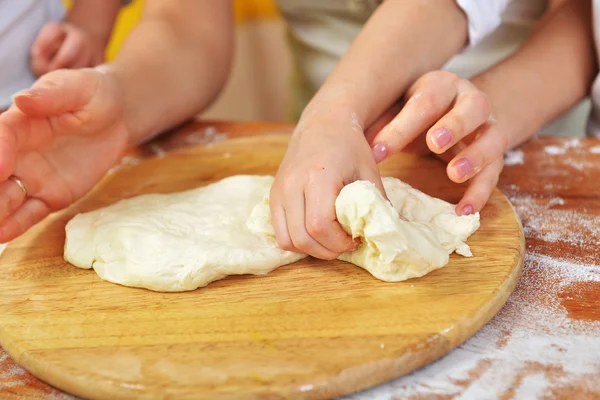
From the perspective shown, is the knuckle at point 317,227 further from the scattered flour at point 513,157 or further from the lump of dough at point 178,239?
the scattered flour at point 513,157

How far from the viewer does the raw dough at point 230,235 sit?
0.97 metres

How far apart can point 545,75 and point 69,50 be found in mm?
1332

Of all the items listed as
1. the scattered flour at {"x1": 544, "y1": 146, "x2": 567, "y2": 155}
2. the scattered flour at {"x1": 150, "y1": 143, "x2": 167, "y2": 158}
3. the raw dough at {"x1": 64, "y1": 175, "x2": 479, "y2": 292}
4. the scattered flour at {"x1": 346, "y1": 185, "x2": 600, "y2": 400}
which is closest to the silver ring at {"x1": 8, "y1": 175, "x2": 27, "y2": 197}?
the raw dough at {"x1": 64, "y1": 175, "x2": 479, "y2": 292}

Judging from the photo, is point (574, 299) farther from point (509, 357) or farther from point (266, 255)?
point (266, 255)

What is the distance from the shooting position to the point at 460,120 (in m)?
1.14

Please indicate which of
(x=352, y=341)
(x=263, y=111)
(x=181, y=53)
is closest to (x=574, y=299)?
(x=352, y=341)

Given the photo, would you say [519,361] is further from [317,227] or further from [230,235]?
[230,235]

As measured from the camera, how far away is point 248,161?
4.93 ft

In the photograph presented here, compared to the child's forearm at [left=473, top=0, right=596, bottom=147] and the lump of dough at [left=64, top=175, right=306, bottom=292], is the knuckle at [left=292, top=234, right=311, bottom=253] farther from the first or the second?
the child's forearm at [left=473, top=0, right=596, bottom=147]

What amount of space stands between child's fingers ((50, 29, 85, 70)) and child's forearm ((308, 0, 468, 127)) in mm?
916

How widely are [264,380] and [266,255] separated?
286 millimetres

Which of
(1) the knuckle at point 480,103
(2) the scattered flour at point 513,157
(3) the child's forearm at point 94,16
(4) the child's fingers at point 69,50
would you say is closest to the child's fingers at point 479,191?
(1) the knuckle at point 480,103

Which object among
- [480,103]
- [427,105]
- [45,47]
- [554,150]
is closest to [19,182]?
[45,47]

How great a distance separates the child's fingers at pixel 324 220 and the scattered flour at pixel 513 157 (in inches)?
24.2
